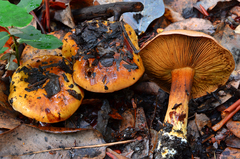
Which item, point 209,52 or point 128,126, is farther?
point 128,126

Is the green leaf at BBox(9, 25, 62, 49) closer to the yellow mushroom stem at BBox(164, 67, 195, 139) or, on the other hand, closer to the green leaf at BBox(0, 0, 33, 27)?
the green leaf at BBox(0, 0, 33, 27)

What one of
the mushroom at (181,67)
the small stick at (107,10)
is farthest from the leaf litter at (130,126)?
the small stick at (107,10)

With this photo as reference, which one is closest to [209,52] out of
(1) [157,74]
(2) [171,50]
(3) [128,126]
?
(2) [171,50]

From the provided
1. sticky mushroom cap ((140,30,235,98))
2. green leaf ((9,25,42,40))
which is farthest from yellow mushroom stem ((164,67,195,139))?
green leaf ((9,25,42,40))

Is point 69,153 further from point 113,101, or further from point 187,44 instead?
point 187,44

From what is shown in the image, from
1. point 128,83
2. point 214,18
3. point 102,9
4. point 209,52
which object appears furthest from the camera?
point 214,18

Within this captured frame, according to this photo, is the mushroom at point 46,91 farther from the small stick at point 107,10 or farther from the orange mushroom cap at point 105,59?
the small stick at point 107,10

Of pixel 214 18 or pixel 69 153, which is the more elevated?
pixel 214 18
